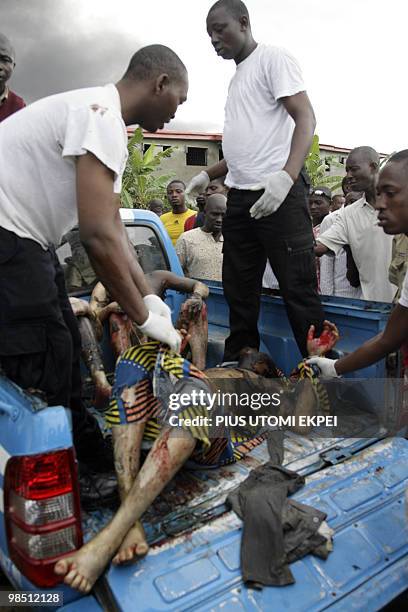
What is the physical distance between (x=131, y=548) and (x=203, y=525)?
30cm

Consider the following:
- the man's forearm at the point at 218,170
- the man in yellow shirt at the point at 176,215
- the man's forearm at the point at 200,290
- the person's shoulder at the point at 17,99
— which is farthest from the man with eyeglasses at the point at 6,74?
the man in yellow shirt at the point at 176,215

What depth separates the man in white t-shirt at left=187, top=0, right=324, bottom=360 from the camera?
2.88 m

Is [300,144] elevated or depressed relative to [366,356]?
elevated

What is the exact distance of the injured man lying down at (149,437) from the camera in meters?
1.60

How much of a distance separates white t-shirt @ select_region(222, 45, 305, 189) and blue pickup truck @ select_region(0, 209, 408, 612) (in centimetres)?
139

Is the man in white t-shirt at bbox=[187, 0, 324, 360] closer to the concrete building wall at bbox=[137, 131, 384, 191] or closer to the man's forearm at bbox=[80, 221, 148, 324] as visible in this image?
the man's forearm at bbox=[80, 221, 148, 324]

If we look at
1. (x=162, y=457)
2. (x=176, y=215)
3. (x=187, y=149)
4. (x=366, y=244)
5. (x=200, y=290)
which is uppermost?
(x=187, y=149)

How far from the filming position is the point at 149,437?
6.93 feet

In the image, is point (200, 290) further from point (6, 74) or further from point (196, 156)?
point (196, 156)

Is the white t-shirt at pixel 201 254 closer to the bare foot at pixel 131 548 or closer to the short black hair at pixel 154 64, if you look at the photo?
the short black hair at pixel 154 64

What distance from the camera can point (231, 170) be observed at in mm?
3227

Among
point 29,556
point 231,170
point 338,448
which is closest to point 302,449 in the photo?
point 338,448

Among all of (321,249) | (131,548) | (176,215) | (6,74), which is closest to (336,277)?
(321,249)

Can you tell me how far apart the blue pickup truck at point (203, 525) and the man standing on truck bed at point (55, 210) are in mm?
201
